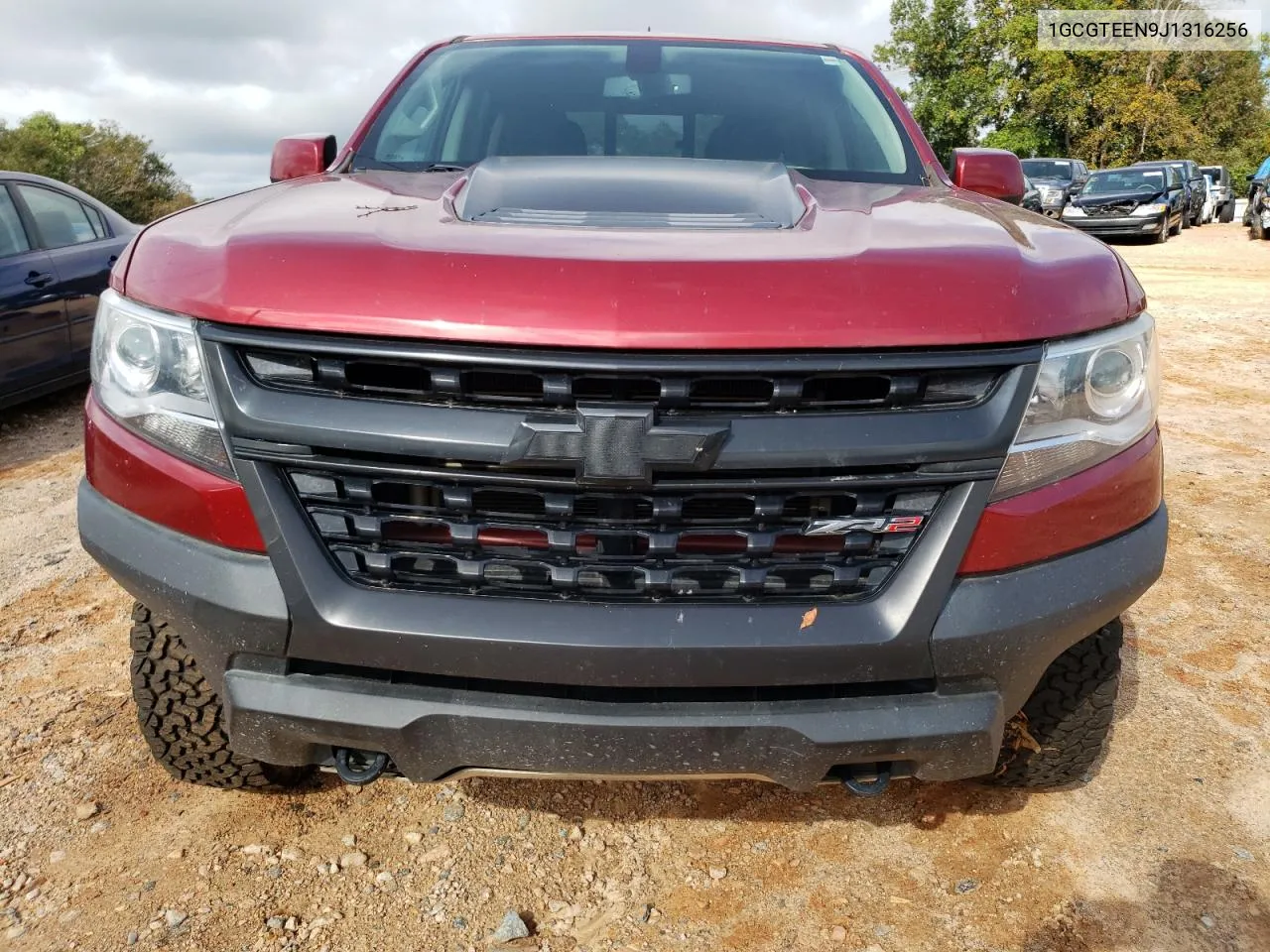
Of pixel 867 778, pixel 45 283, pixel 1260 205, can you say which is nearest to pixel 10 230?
pixel 45 283

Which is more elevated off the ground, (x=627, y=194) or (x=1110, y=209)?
(x=627, y=194)

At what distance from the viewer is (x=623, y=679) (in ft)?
5.12

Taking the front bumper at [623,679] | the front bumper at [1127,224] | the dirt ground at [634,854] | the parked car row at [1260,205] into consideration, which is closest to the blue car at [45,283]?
the dirt ground at [634,854]

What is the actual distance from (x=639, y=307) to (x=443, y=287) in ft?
1.02

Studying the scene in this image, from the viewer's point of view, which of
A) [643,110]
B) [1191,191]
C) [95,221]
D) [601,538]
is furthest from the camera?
[1191,191]

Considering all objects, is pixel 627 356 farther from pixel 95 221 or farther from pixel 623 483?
pixel 95 221

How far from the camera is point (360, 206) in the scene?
1933mm

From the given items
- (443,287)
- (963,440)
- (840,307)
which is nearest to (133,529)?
(443,287)

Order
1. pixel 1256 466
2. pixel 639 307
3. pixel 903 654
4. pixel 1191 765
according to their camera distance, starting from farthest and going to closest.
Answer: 1. pixel 1256 466
2. pixel 1191 765
3. pixel 903 654
4. pixel 639 307

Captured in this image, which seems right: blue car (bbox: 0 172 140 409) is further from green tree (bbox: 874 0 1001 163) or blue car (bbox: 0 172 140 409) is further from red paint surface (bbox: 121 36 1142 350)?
green tree (bbox: 874 0 1001 163)

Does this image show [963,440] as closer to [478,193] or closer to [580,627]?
[580,627]

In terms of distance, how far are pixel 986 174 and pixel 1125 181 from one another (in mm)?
20267

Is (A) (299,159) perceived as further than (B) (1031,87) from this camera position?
No

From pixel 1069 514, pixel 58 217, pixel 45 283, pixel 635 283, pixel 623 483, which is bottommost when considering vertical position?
pixel 45 283
